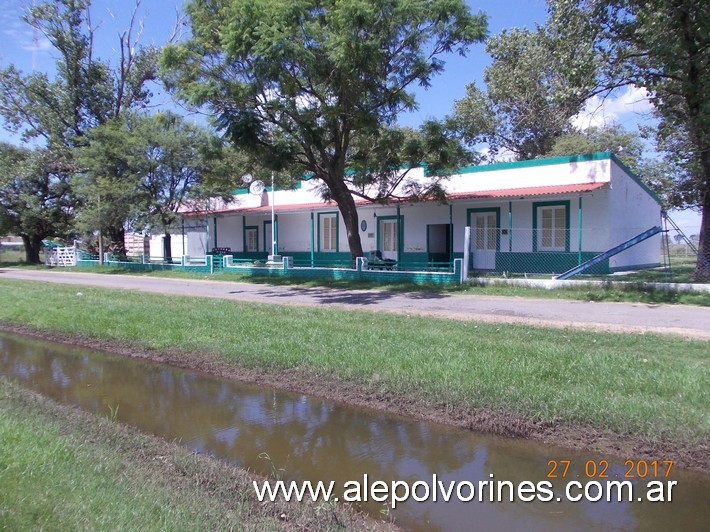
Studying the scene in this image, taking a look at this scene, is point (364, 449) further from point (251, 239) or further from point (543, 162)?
point (251, 239)

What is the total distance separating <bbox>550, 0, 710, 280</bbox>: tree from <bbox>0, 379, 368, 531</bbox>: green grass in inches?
581

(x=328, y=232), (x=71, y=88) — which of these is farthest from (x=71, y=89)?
(x=328, y=232)

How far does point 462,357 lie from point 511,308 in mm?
6477

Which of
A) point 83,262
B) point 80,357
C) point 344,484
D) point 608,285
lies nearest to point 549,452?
point 344,484

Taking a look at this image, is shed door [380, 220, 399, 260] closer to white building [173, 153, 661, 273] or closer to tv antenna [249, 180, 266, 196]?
white building [173, 153, 661, 273]

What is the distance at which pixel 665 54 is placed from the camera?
1503cm

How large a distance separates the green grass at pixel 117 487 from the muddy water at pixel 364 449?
61cm

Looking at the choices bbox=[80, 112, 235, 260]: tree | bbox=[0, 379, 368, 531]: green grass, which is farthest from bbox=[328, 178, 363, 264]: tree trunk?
bbox=[0, 379, 368, 531]: green grass

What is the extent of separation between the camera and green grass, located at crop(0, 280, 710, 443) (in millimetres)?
5844

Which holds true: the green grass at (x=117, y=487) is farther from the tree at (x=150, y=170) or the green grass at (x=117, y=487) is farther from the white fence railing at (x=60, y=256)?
the white fence railing at (x=60, y=256)

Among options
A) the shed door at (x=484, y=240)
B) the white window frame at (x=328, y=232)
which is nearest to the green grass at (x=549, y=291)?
the shed door at (x=484, y=240)

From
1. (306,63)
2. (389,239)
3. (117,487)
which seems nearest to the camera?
(117,487)

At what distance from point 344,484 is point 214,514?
1.42 meters

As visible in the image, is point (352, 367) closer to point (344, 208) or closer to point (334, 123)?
point (334, 123)
